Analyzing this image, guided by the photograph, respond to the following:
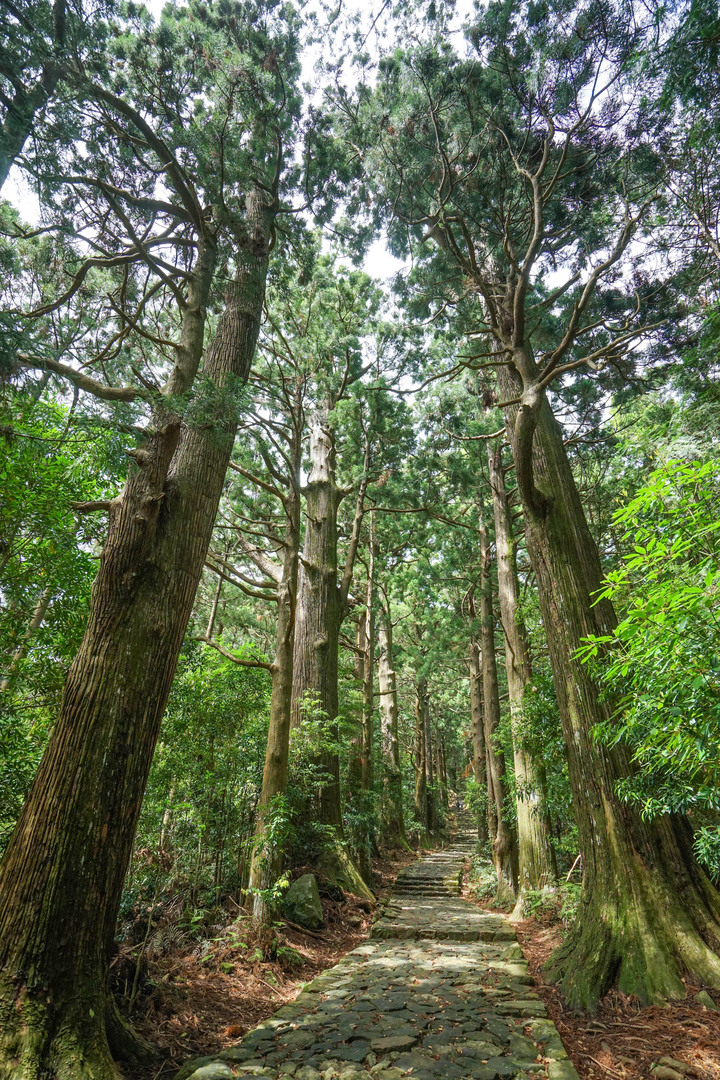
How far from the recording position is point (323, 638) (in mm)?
8227

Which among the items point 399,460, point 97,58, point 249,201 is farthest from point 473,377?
point 97,58

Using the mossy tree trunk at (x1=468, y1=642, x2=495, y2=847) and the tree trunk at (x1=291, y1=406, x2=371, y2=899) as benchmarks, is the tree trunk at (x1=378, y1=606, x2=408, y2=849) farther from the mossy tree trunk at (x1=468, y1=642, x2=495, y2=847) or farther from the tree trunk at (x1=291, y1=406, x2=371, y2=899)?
the tree trunk at (x1=291, y1=406, x2=371, y2=899)

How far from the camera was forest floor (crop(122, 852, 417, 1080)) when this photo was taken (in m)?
3.10

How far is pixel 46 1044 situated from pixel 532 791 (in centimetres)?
614

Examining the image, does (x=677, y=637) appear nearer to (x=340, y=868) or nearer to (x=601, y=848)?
(x=601, y=848)

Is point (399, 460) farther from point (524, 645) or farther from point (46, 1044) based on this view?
point (46, 1044)

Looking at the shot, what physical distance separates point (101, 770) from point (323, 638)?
528 cm

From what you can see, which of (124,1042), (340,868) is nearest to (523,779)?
(340,868)

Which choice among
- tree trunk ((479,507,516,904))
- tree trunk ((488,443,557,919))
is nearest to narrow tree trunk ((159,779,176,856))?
tree trunk ((488,443,557,919))

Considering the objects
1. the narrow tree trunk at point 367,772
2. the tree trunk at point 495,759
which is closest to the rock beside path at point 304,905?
the narrow tree trunk at point 367,772

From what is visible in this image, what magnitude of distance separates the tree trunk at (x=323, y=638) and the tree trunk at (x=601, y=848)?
3.39 m

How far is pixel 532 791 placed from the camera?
7.09 meters

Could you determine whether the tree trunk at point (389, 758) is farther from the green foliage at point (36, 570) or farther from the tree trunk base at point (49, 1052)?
the tree trunk base at point (49, 1052)

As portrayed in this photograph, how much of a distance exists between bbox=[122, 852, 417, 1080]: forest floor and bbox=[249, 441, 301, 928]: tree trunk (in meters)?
0.36
